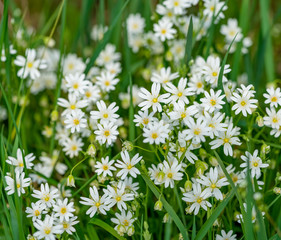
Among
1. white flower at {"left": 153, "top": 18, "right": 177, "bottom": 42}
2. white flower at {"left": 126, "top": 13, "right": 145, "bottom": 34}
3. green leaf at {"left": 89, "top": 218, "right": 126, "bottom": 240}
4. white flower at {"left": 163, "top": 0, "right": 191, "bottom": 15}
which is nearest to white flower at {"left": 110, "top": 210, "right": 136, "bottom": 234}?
green leaf at {"left": 89, "top": 218, "right": 126, "bottom": 240}

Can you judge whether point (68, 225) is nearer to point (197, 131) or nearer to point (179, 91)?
point (197, 131)

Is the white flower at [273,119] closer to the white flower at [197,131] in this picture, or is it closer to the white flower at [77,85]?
the white flower at [197,131]

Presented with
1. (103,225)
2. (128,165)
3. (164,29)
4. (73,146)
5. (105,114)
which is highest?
(164,29)

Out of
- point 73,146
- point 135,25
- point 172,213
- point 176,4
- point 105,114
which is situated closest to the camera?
point 172,213

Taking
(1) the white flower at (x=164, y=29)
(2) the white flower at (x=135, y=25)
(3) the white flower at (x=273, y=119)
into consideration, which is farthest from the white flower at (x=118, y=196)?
(2) the white flower at (x=135, y=25)

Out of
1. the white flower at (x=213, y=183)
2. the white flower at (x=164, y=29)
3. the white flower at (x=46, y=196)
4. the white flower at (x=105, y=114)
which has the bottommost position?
the white flower at (x=213, y=183)

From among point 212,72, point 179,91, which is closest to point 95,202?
point 179,91

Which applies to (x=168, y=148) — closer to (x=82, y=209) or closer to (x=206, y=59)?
(x=82, y=209)

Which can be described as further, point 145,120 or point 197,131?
point 145,120
